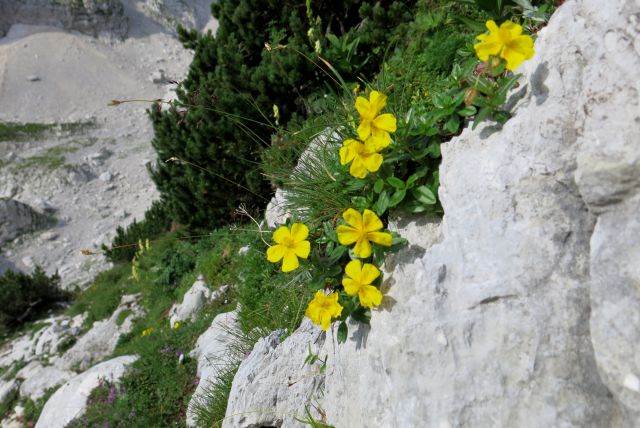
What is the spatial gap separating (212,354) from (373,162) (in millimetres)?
2878

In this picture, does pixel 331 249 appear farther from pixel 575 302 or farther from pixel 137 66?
pixel 137 66

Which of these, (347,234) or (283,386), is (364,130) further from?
(283,386)

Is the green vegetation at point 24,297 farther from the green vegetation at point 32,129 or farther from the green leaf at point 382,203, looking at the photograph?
the green leaf at point 382,203

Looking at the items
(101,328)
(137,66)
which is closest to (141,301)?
(101,328)

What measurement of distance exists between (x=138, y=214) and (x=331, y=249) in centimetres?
1283

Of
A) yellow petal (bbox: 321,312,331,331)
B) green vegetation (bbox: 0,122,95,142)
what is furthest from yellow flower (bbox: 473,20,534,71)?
green vegetation (bbox: 0,122,95,142)

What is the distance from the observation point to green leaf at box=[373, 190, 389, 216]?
1842 millimetres

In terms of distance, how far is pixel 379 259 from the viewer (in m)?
1.77

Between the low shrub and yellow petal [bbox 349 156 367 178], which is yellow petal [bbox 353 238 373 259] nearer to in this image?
yellow petal [bbox 349 156 367 178]

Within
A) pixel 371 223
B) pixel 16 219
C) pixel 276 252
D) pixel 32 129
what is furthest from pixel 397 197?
pixel 32 129

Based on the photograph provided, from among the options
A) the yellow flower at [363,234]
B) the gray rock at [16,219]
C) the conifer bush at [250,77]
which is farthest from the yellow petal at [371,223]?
the gray rock at [16,219]

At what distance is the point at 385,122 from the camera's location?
65.9 inches

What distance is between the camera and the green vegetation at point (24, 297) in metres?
9.77

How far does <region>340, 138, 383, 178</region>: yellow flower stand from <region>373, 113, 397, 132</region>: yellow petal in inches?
2.6
